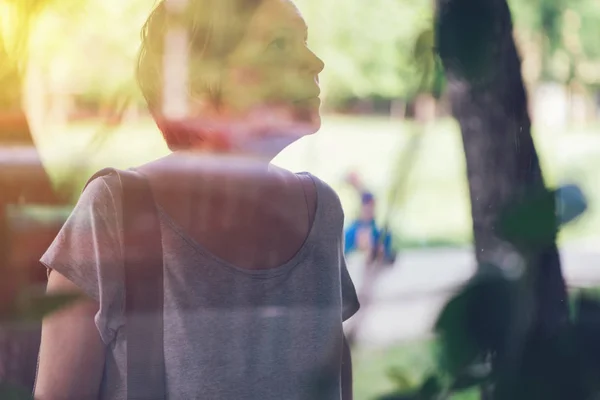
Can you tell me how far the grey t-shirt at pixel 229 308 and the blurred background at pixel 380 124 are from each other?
0.15ft

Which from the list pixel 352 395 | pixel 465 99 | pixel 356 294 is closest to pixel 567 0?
pixel 465 99

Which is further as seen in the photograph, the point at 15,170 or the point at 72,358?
the point at 72,358

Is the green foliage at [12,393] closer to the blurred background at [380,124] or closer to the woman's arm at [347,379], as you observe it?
the blurred background at [380,124]

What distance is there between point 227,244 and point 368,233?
20 centimetres

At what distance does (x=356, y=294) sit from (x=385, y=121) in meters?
0.24

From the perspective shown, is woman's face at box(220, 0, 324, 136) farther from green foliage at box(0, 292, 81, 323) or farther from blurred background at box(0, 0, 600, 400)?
green foliage at box(0, 292, 81, 323)

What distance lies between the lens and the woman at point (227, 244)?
86cm

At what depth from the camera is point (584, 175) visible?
33.5 inches

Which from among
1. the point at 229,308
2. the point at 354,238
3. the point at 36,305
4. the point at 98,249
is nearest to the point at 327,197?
the point at 354,238

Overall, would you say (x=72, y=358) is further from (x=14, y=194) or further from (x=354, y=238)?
(x=354, y=238)

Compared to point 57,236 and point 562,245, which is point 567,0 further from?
point 57,236

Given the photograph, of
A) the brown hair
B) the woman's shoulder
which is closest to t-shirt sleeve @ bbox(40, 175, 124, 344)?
the brown hair

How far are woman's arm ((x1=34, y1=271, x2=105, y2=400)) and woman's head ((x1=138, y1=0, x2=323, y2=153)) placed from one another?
251 millimetres

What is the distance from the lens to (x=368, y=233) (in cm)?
92
